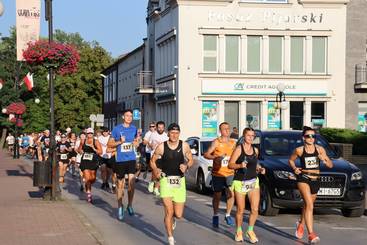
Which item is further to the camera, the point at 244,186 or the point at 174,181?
the point at 244,186

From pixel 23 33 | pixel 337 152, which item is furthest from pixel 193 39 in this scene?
pixel 337 152

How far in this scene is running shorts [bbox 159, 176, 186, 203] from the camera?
1002 cm

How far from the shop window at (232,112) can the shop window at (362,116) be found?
765 centimetres

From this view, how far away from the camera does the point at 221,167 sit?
12688mm

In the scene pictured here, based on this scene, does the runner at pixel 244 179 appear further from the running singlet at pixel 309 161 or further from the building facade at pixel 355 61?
the building facade at pixel 355 61

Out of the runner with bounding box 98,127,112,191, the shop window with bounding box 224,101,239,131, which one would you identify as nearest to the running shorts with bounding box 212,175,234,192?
the runner with bounding box 98,127,112,191

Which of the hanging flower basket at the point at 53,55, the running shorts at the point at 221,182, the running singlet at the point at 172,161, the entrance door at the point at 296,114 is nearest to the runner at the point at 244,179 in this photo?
the running singlet at the point at 172,161

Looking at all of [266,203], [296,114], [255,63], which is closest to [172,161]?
[266,203]

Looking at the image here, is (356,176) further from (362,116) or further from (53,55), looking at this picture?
(362,116)

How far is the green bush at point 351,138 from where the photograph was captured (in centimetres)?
3516

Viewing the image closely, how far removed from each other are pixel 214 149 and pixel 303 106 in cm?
3140

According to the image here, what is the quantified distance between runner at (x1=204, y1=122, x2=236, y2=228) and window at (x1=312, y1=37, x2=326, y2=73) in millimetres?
31257

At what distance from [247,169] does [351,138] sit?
85.5 ft

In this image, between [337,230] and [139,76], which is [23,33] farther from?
[139,76]
